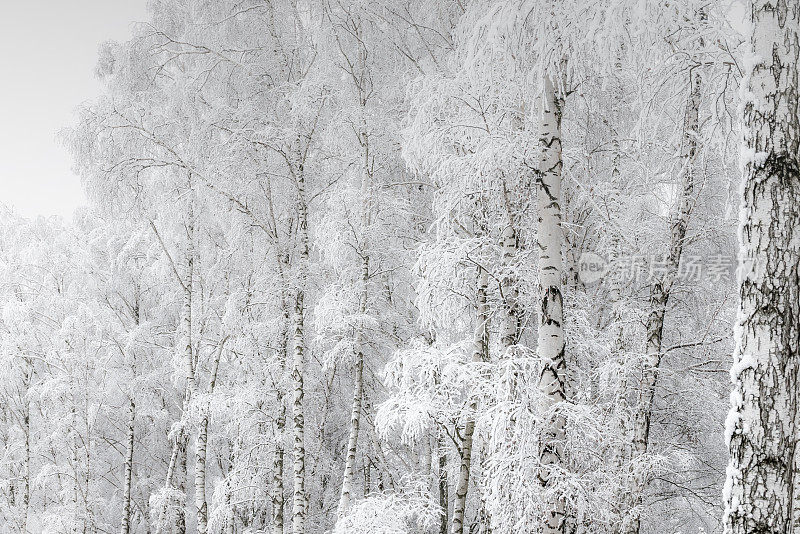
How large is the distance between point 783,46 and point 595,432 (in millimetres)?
2209

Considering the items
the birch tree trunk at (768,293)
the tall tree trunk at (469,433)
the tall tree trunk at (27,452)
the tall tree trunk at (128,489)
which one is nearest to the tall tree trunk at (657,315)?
the tall tree trunk at (469,433)

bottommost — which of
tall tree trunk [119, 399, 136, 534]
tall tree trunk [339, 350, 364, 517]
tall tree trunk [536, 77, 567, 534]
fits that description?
tall tree trunk [119, 399, 136, 534]

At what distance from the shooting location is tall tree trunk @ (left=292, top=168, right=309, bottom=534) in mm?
7074

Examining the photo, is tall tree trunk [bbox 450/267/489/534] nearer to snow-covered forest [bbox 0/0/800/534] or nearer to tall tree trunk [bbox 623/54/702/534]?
snow-covered forest [bbox 0/0/800/534]

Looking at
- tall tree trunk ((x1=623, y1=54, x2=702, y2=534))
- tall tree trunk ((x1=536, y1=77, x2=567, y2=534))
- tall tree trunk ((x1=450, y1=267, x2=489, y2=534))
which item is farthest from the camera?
tall tree trunk ((x1=623, y1=54, x2=702, y2=534))

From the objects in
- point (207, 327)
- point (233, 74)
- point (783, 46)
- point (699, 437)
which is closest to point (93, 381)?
point (207, 327)

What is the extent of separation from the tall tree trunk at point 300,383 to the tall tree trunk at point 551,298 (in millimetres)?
4413

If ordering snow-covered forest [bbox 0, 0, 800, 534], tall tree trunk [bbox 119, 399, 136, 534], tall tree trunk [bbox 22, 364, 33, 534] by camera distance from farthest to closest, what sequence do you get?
1. tall tree trunk [bbox 22, 364, 33, 534]
2. tall tree trunk [bbox 119, 399, 136, 534]
3. snow-covered forest [bbox 0, 0, 800, 534]

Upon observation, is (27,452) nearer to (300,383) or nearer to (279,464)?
(279,464)

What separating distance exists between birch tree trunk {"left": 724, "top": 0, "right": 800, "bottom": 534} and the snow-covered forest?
0.04 feet

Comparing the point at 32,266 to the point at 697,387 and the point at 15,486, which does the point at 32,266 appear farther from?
the point at 697,387

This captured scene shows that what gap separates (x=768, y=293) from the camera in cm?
246

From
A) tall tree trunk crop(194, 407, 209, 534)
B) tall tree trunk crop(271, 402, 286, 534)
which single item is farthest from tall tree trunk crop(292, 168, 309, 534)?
tall tree trunk crop(194, 407, 209, 534)

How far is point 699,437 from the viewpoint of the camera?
7.72 meters
